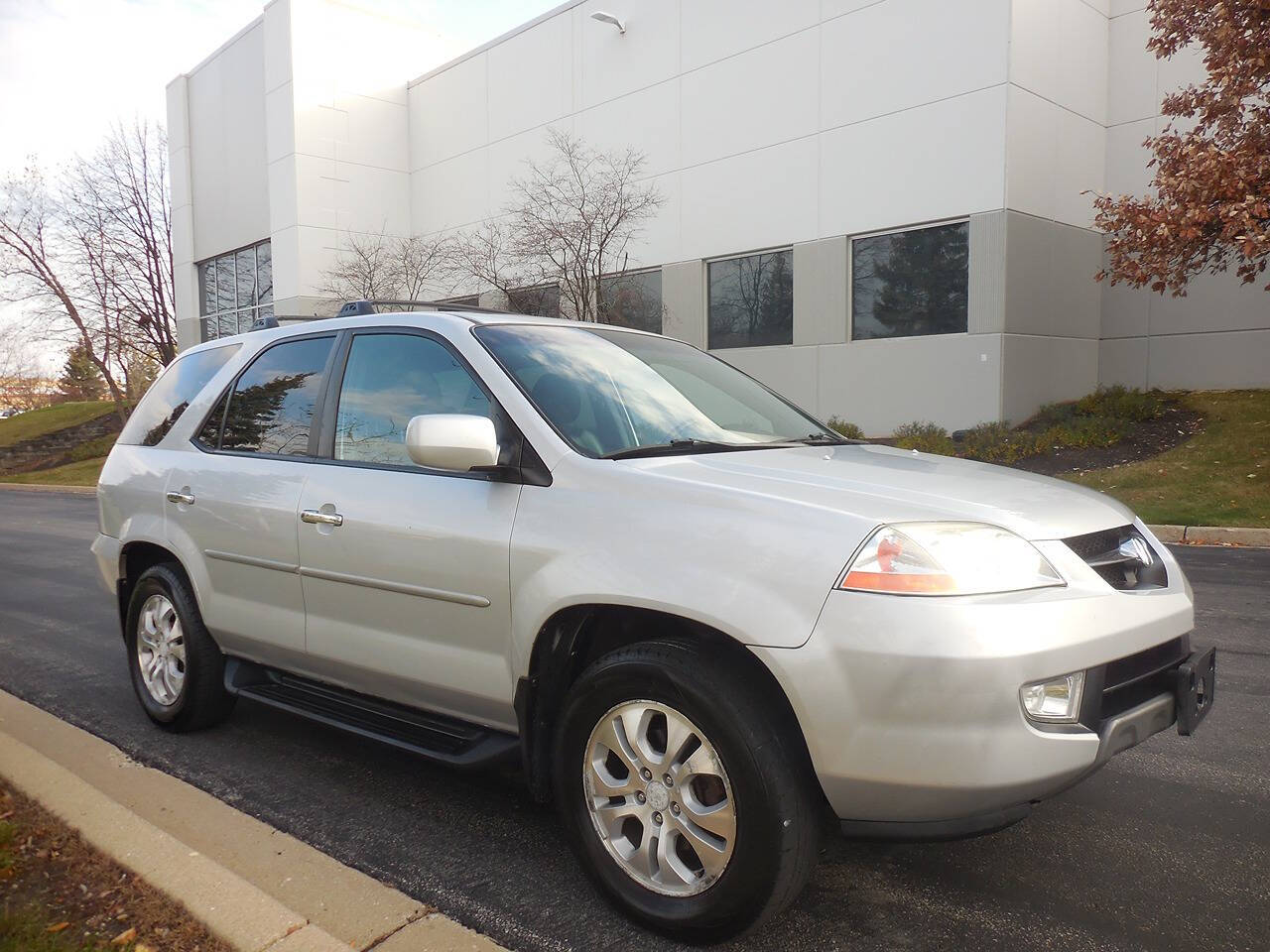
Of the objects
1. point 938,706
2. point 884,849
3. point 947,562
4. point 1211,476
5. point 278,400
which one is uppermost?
point 278,400

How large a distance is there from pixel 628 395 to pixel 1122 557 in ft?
5.54

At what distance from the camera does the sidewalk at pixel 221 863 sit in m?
2.72

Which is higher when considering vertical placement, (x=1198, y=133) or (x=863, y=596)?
(x=1198, y=133)

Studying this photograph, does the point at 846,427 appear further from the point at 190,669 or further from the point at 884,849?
the point at 884,849

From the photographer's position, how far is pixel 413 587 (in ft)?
11.1

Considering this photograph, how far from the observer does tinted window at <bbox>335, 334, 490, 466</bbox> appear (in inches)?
143

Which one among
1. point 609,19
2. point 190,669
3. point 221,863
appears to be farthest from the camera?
point 609,19

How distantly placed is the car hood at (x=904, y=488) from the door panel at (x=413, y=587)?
2.09ft

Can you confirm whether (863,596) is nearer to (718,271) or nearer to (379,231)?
(718,271)

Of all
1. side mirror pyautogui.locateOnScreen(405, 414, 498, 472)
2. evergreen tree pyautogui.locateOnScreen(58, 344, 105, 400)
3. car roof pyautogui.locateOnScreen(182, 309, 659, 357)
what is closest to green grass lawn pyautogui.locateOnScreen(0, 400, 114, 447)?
evergreen tree pyautogui.locateOnScreen(58, 344, 105, 400)

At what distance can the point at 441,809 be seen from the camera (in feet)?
12.4

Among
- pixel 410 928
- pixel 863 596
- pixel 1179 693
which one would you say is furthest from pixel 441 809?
pixel 1179 693

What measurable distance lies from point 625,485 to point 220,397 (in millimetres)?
2610

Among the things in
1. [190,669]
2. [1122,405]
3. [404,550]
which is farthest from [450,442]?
[1122,405]
